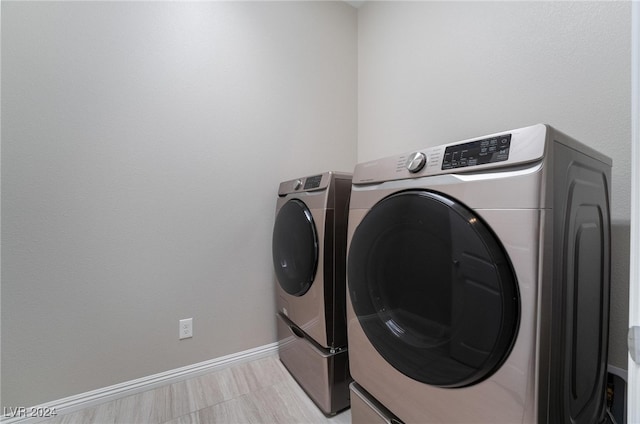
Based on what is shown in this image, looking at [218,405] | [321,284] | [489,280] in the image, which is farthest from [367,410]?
[218,405]

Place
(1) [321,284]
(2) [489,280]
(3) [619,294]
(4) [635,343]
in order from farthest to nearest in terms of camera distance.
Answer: (1) [321,284], (3) [619,294], (2) [489,280], (4) [635,343]

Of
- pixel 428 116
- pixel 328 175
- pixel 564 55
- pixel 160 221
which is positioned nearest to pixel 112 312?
pixel 160 221

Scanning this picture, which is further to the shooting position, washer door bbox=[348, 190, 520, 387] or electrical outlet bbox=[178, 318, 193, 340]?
electrical outlet bbox=[178, 318, 193, 340]

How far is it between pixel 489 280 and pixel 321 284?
751 millimetres

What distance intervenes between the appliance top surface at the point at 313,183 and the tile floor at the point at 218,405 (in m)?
1.06

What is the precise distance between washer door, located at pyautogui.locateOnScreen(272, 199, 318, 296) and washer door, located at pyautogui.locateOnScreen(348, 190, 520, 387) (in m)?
0.38

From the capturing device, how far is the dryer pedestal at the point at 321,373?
125cm

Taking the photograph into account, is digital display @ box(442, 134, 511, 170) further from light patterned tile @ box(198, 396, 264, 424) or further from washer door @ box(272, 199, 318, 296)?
light patterned tile @ box(198, 396, 264, 424)

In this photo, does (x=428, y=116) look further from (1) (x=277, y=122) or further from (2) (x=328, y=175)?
(1) (x=277, y=122)

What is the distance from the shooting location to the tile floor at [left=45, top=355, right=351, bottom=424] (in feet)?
4.16

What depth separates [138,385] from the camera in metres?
1.45

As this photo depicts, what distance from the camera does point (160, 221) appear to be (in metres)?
1.51

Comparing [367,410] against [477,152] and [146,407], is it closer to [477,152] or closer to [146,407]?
[477,152]

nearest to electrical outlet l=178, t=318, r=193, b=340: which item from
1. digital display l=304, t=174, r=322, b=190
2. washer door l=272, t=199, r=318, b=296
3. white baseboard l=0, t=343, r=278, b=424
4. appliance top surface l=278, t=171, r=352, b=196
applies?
white baseboard l=0, t=343, r=278, b=424
